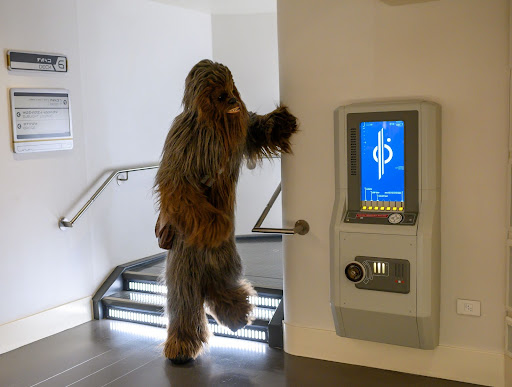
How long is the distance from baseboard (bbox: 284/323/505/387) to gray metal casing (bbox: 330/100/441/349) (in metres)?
0.16

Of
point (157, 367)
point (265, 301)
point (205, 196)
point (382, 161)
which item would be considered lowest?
point (157, 367)

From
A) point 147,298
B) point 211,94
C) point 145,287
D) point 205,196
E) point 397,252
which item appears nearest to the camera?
point 397,252

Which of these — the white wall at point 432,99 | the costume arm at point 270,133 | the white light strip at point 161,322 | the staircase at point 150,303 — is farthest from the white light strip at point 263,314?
the costume arm at point 270,133

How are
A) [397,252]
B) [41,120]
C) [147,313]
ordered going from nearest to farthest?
[397,252]
[41,120]
[147,313]

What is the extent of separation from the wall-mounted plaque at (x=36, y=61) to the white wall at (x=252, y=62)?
206 cm

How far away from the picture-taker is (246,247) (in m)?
6.17

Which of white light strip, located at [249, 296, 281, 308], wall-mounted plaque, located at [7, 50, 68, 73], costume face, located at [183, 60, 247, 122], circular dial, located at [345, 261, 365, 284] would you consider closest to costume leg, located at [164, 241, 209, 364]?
white light strip, located at [249, 296, 281, 308]

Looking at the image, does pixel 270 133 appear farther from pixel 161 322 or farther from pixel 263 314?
pixel 161 322

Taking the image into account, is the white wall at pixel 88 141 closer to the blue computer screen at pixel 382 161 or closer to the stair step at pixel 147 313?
the stair step at pixel 147 313

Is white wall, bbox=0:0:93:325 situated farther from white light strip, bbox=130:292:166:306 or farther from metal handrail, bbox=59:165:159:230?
white light strip, bbox=130:292:166:306

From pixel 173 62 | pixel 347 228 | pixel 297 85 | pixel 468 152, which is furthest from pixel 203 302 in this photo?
pixel 173 62

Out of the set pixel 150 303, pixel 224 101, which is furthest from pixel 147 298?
pixel 224 101

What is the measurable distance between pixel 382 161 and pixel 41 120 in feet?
8.12

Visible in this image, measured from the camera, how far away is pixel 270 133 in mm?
3902
